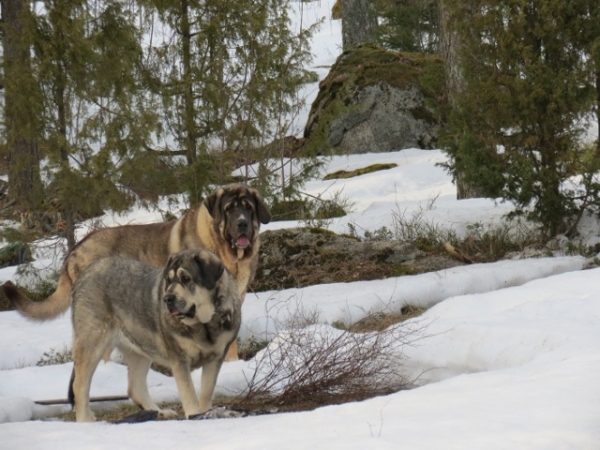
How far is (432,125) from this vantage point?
73.2ft

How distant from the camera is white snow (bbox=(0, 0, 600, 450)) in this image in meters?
5.13

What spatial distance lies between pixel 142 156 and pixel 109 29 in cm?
181

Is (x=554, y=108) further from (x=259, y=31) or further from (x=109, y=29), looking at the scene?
(x=109, y=29)

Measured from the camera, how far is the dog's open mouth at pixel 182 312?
22.6ft

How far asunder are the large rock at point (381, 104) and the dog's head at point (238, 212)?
1203 cm

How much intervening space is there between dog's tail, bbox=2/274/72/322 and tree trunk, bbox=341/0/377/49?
712 inches

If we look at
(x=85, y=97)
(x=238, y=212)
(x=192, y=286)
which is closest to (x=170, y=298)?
(x=192, y=286)

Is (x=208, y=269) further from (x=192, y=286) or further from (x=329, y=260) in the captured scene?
(x=329, y=260)

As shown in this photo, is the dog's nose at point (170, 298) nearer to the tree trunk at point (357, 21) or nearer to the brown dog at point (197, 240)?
the brown dog at point (197, 240)

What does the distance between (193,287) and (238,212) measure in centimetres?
255

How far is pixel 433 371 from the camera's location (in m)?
8.20

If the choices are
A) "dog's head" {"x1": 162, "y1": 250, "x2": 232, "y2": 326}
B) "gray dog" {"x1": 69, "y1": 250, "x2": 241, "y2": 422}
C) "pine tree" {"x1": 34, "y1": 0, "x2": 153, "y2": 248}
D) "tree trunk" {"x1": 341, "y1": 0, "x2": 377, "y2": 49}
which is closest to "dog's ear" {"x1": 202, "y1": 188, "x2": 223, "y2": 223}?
"gray dog" {"x1": 69, "y1": 250, "x2": 241, "y2": 422}

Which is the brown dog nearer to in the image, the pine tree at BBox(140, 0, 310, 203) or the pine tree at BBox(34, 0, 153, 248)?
the pine tree at BBox(34, 0, 153, 248)

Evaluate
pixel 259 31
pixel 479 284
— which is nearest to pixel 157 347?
pixel 479 284
